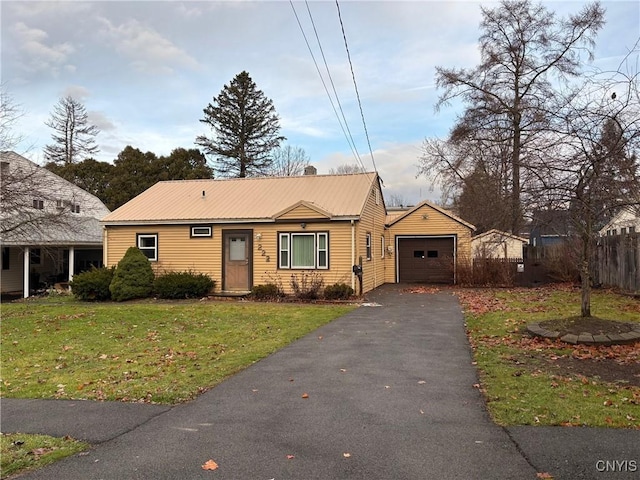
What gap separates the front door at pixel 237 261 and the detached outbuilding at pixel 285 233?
38 millimetres

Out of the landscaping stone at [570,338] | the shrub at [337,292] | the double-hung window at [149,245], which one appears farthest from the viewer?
the double-hung window at [149,245]

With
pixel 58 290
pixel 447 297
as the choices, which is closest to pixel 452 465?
pixel 447 297

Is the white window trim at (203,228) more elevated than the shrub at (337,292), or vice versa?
the white window trim at (203,228)

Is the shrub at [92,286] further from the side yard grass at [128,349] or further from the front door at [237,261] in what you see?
the front door at [237,261]

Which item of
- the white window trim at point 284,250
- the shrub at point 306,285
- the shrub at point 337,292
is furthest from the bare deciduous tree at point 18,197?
the shrub at point 337,292

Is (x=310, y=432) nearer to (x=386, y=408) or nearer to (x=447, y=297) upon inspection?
(x=386, y=408)

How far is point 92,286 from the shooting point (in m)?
16.6

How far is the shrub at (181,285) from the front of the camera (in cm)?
1664

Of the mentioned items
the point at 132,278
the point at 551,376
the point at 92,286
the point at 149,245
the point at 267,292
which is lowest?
the point at 551,376

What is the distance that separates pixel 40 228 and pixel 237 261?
21.6 feet

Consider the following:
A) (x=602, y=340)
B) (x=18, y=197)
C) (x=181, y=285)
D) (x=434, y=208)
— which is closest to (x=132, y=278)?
(x=181, y=285)

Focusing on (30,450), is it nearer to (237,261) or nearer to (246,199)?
(237,261)

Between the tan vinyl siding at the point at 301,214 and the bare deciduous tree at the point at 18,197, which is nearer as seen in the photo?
the bare deciduous tree at the point at 18,197

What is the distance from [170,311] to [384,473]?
11.1m
